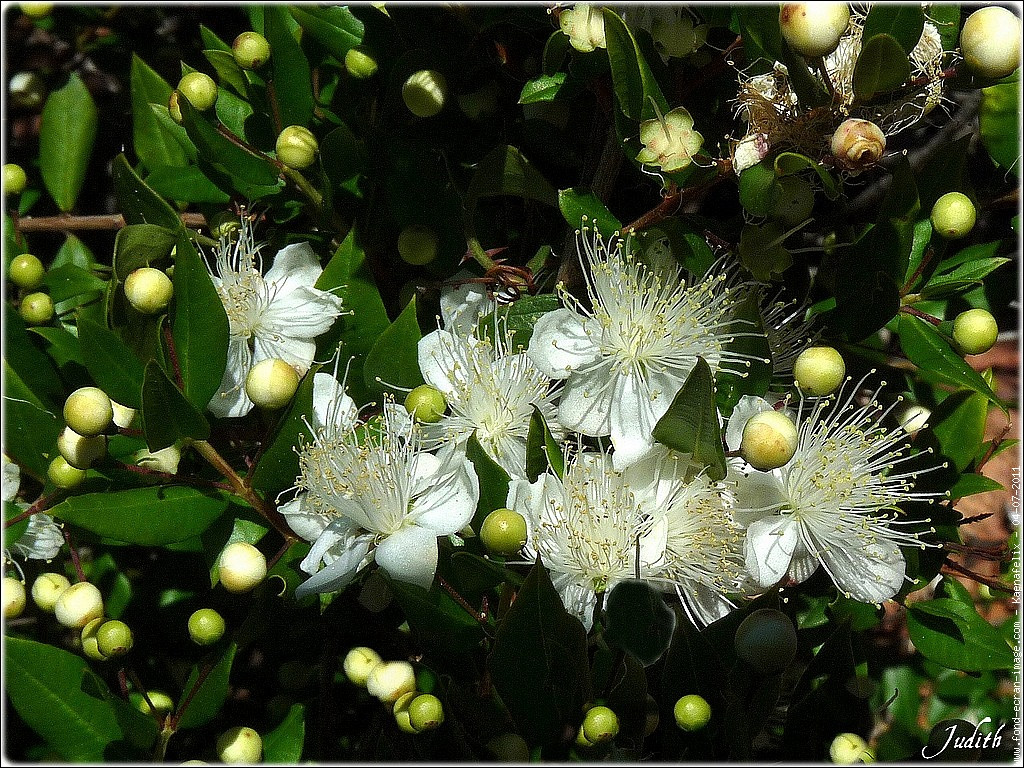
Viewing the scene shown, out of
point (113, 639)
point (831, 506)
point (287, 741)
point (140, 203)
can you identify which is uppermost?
point (140, 203)

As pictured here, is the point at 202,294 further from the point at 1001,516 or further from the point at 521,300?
the point at 1001,516

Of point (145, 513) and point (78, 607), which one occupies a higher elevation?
point (145, 513)

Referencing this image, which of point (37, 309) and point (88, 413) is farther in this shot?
point (37, 309)

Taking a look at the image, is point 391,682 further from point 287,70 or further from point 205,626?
point 287,70

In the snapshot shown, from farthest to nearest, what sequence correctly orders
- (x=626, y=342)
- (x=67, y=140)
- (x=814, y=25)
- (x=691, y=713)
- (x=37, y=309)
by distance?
(x=67, y=140)
(x=37, y=309)
(x=626, y=342)
(x=691, y=713)
(x=814, y=25)

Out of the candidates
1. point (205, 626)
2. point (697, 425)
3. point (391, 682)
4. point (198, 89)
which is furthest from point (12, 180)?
point (697, 425)

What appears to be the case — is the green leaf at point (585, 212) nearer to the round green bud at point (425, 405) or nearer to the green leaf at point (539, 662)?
the round green bud at point (425, 405)

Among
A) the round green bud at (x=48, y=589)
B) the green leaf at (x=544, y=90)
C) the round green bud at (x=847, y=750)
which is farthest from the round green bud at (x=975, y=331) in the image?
the round green bud at (x=48, y=589)
